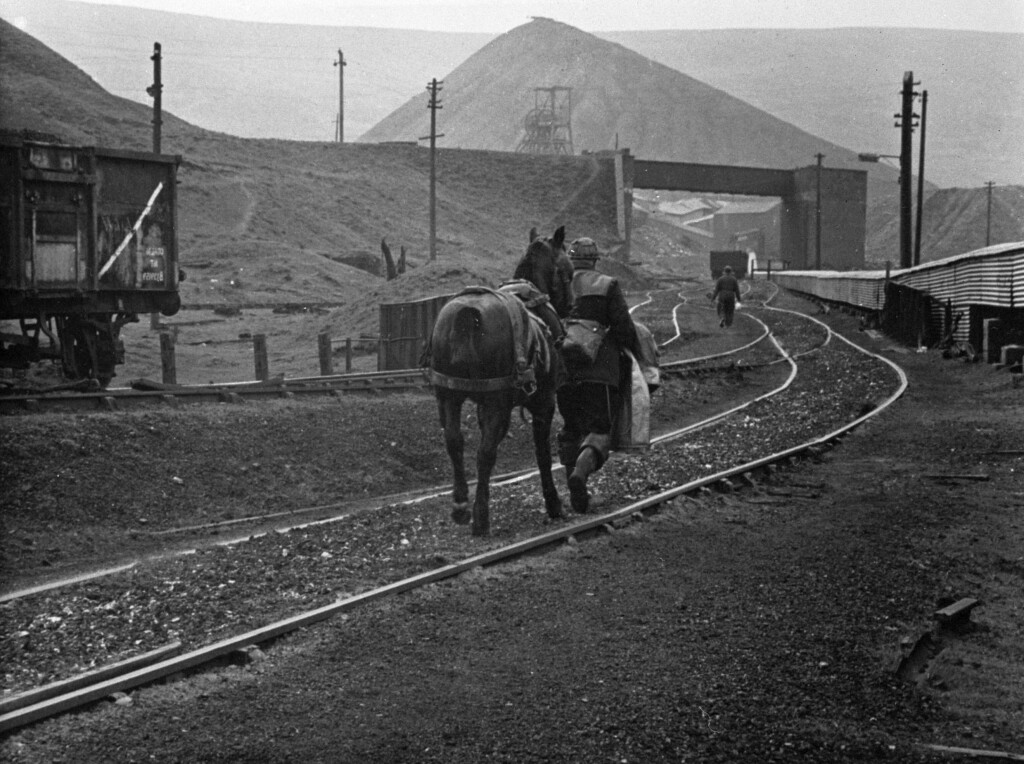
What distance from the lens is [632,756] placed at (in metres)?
5.12

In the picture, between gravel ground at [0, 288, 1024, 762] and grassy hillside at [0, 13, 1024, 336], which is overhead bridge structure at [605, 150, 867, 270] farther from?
gravel ground at [0, 288, 1024, 762]

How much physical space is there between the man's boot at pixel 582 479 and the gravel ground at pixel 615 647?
34 centimetres

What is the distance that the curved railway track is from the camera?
620cm

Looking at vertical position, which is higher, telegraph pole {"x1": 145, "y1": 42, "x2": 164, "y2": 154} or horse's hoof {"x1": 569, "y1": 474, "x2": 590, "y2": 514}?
telegraph pole {"x1": 145, "y1": 42, "x2": 164, "y2": 154}

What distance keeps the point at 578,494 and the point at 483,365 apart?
5.43ft

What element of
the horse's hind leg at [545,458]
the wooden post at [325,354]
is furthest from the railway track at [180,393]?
the horse's hind leg at [545,458]

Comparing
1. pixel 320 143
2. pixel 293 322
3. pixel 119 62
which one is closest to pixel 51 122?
pixel 320 143

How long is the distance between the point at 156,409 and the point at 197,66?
187199 millimetres

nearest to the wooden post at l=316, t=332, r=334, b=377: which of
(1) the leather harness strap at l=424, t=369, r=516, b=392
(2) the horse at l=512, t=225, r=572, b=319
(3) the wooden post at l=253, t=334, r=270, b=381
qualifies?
(3) the wooden post at l=253, t=334, r=270, b=381

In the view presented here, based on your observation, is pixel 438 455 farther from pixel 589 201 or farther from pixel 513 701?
pixel 589 201

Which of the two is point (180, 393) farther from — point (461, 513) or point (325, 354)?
point (325, 354)

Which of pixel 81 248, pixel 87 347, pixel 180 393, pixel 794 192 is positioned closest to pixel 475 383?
pixel 180 393

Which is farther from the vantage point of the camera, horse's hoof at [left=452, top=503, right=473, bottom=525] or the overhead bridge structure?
the overhead bridge structure

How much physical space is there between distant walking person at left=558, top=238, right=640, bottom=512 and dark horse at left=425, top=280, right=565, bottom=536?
1039 mm
